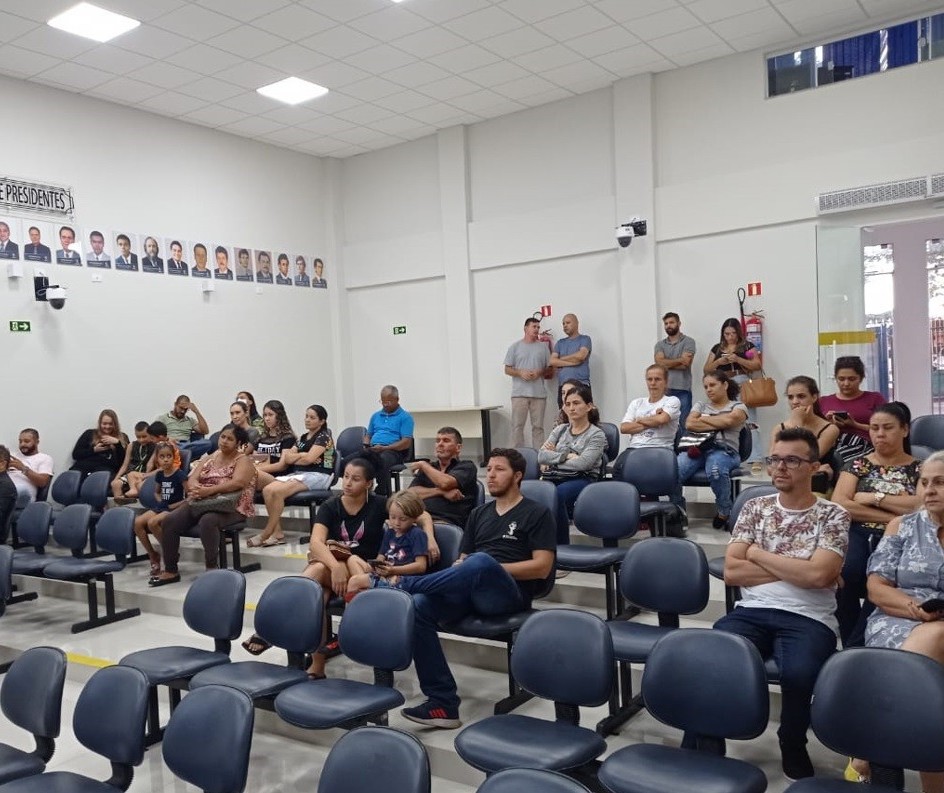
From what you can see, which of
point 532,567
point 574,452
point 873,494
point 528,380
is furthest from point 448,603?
point 528,380

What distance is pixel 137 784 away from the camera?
10.7 feet

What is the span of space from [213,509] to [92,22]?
3.95m

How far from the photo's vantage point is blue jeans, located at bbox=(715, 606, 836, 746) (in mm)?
2660

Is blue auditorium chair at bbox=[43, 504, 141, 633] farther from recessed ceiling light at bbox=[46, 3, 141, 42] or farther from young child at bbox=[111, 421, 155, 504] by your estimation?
recessed ceiling light at bbox=[46, 3, 141, 42]

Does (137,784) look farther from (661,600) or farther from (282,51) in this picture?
(282,51)

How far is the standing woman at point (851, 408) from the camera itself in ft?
14.1

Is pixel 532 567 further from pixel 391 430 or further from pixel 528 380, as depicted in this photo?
pixel 528 380

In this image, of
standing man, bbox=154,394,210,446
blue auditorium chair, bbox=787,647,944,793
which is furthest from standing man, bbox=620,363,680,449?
standing man, bbox=154,394,210,446

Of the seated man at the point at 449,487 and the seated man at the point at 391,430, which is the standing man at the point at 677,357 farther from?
the seated man at the point at 449,487

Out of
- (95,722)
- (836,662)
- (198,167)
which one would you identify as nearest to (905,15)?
(836,662)

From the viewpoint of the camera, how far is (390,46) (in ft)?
23.0

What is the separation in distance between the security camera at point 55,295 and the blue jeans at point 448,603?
219 inches

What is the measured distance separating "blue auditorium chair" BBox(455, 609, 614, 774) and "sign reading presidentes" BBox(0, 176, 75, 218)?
22.1 ft

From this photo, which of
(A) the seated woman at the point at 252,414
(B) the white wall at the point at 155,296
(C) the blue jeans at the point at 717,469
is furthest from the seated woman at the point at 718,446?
(B) the white wall at the point at 155,296
